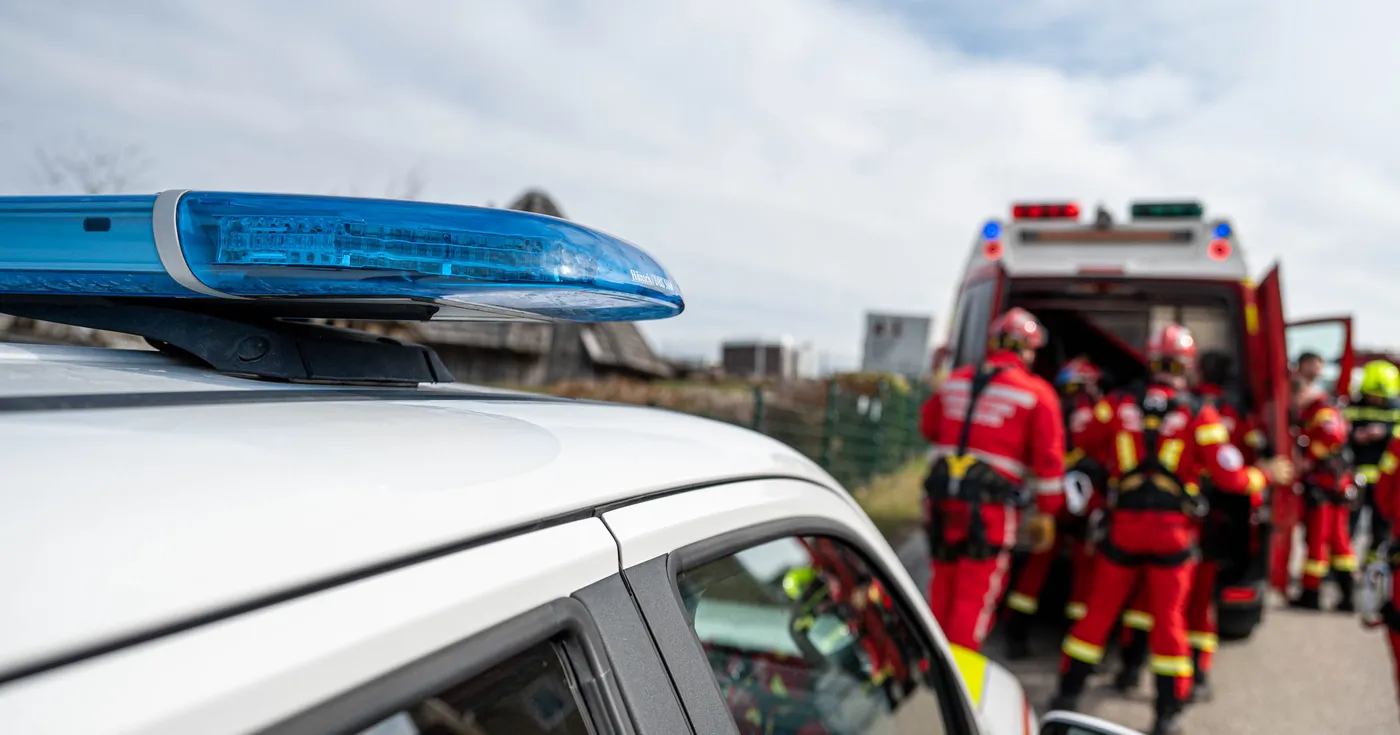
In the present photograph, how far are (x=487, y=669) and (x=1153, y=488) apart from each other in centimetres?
451

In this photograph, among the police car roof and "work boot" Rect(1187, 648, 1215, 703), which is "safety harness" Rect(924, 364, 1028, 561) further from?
the police car roof

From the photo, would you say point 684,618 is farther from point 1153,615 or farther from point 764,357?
point 764,357

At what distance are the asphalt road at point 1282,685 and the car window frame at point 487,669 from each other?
14.9ft

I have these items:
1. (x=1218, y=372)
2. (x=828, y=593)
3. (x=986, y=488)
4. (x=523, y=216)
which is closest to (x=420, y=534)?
(x=523, y=216)

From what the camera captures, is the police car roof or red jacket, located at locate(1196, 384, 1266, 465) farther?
red jacket, located at locate(1196, 384, 1266, 465)

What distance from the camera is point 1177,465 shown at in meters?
4.65

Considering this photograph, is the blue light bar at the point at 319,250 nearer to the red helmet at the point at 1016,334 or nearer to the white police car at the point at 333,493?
the white police car at the point at 333,493

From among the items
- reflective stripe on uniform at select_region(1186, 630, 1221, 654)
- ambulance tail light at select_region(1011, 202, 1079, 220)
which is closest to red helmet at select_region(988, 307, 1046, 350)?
ambulance tail light at select_region(1011, 202, 1079, 220)

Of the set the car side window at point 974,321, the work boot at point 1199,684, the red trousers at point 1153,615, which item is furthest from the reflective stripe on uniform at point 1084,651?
the car side window at point 974,321

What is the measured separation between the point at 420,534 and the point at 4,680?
0.91 ft

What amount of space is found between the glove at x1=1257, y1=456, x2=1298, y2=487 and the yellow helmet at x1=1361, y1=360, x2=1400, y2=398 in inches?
123

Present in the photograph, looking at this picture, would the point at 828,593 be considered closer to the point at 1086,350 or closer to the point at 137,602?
the point at 137,602

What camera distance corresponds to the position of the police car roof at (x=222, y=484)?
0.54 m

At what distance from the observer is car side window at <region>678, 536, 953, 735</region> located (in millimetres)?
1838
